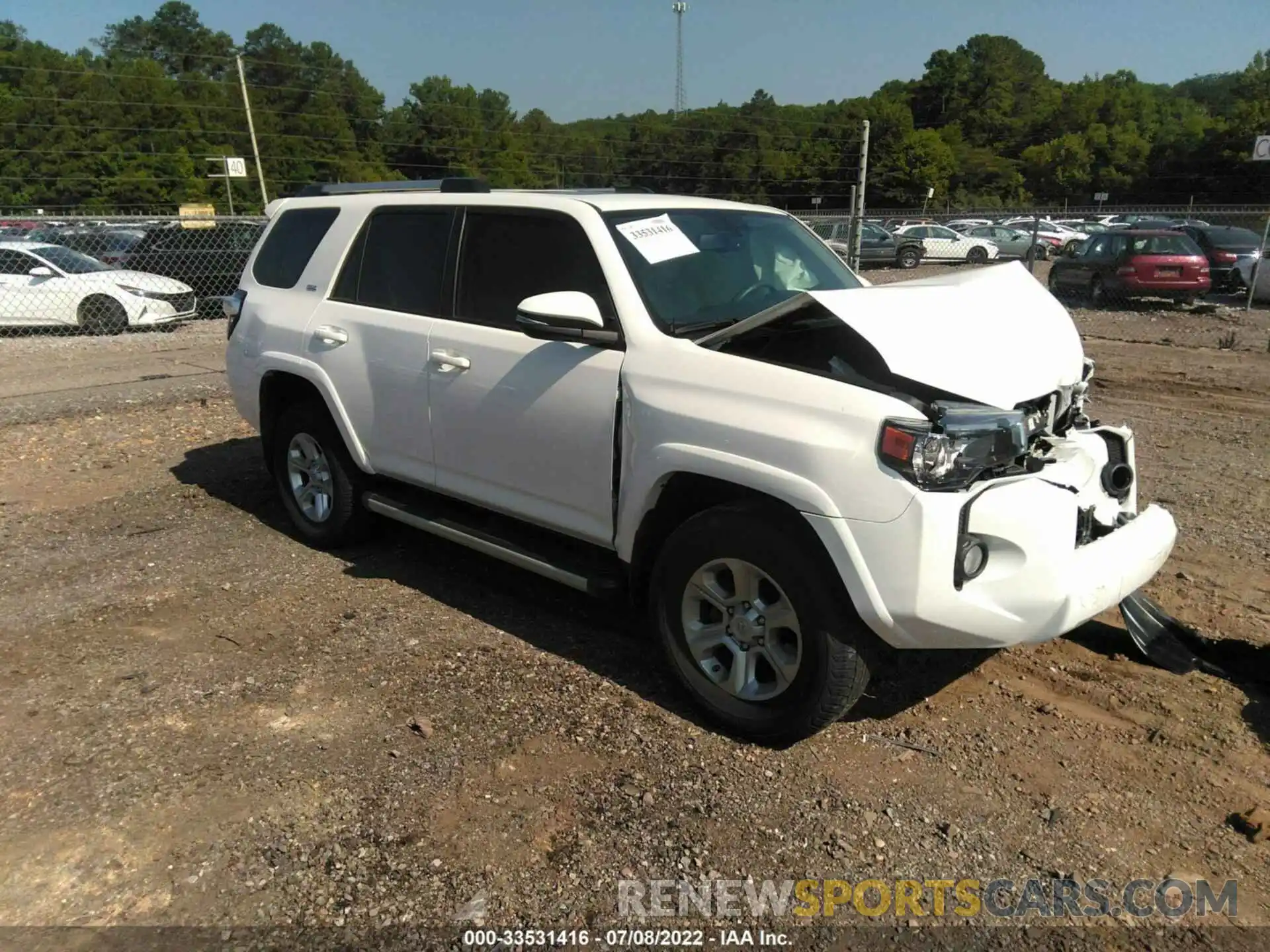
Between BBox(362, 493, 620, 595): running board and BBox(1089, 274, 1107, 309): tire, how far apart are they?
15.8m

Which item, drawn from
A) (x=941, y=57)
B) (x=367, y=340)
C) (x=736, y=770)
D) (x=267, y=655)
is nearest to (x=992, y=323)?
(x=736, y=770)

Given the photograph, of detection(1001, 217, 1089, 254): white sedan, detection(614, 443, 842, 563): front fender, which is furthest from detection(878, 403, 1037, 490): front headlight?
detection(1001, 217, 1089, 254): white sedan

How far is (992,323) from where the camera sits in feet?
11.1

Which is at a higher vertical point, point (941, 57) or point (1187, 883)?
point (941, 57)

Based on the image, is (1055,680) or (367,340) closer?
(1055,680)

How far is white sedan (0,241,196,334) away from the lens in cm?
1348

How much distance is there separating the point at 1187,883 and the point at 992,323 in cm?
188

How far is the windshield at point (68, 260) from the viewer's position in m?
13.7

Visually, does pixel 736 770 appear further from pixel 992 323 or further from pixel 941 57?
pixel 941 57

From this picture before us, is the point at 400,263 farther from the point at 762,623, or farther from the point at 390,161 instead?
the point at 390,161

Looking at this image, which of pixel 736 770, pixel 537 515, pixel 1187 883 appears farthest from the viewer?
pixel 537 515

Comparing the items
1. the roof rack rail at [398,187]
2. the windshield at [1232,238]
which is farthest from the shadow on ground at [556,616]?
the windshield at [1232,238]

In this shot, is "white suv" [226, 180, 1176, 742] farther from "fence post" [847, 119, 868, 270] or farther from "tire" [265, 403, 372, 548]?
"fence post" [847, 119, 868, 270]

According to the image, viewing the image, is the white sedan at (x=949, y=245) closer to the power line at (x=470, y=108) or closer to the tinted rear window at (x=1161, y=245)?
the tinted rear window at (x=1161, y=245)
